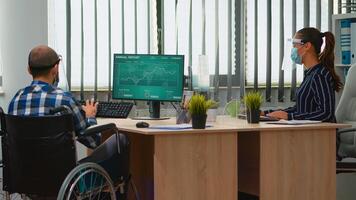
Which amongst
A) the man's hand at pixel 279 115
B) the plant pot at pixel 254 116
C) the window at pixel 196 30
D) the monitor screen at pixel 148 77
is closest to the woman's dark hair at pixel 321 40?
the man's hand at pixel 279 115

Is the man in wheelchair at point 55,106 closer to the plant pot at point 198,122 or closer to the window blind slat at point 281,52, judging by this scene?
the plant pot at point 198,122

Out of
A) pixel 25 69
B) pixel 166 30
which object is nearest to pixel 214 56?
pixel 166 30

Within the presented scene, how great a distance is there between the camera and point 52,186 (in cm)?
278

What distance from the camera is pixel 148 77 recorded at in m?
3.80

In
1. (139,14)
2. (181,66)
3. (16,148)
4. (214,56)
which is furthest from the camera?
(214,56)

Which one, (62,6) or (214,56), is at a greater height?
(62,6)

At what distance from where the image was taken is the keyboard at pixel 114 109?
382cm

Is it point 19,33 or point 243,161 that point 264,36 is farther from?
point 19,33

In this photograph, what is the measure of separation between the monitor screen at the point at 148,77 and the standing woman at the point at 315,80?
0.64 metres

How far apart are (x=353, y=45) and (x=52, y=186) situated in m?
2.98

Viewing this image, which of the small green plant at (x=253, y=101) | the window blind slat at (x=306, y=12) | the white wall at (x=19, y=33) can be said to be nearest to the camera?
the small green plant at (x=253, y=101)

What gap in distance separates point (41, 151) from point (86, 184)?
0.30 metres

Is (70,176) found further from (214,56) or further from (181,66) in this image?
(214,56)

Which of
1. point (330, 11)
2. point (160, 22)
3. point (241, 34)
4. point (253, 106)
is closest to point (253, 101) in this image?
point (253, 106)
